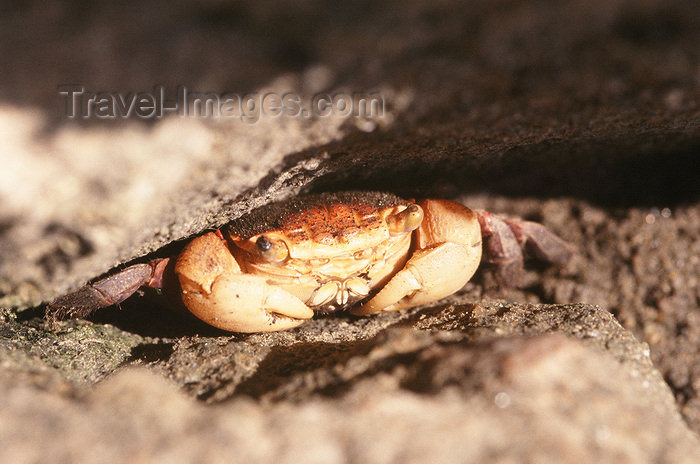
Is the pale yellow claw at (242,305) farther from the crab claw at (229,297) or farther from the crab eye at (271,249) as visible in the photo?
the crab eye at (271,249)

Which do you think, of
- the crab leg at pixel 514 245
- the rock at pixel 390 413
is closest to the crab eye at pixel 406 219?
the crab leg at pixel 514 245

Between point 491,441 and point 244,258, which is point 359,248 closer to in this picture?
point 244,258

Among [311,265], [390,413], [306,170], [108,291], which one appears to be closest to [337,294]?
[311,265]

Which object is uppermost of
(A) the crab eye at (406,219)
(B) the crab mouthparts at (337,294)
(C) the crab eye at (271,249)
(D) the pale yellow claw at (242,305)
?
(A) the crab eye at (406,219)

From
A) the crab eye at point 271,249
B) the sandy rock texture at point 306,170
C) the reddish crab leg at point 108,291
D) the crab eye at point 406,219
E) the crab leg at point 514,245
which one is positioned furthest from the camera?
the crab leg at point 514,245

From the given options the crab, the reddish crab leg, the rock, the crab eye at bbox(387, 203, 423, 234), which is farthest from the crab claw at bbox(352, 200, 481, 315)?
the reddish crab leg

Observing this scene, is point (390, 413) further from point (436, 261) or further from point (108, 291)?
point (108, 291)

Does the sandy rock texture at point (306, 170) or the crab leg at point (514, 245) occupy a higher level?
the sandy rock texture at point (306, 170)

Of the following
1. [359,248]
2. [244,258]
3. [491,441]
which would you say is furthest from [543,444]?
[244,258]
